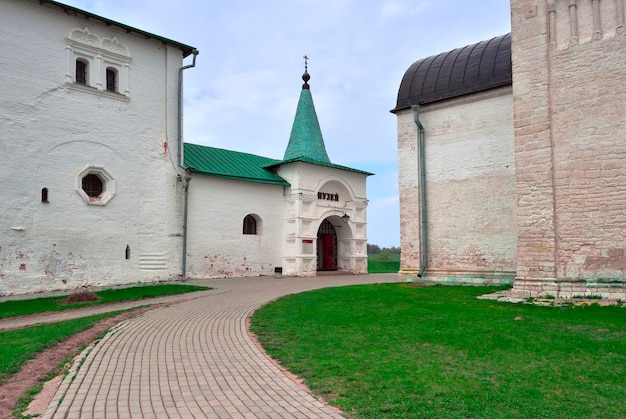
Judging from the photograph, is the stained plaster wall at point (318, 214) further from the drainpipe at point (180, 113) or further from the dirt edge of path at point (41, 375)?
the dirt edge of path at point (41, 375)

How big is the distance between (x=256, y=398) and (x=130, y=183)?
14.4 metres

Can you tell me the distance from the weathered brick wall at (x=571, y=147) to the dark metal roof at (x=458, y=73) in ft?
9.52

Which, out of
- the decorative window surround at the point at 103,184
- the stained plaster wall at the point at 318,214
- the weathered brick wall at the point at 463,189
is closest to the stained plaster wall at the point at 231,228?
the stained plaster wall at the point at 318,214

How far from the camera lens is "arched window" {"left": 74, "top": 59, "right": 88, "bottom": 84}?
16372 millimetres

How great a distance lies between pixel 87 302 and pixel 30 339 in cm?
511

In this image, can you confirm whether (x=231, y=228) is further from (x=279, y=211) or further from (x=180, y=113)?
(x=180, y=113)

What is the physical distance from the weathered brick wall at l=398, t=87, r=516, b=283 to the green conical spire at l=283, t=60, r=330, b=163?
974 cm

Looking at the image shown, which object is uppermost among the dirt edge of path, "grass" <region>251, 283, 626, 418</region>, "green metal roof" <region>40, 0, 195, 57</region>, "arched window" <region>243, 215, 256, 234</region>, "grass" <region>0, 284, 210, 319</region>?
"green metal roof" <region>40, 0, 195, 57</region>

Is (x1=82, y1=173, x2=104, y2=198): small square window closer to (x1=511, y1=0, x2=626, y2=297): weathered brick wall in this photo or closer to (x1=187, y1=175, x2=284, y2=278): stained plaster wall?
(x1=187, y1=175, x2=284, y2=278): stained plaster wall

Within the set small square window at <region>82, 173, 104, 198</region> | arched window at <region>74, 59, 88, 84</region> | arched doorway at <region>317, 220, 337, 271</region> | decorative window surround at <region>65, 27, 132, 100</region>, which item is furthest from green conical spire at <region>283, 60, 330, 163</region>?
arched window at <region>74, 59, 88, 84</region>

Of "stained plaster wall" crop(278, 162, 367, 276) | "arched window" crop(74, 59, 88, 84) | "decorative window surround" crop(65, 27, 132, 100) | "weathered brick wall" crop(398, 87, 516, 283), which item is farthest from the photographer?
"stained plaster wall" crop(278, 162, 367, 276)

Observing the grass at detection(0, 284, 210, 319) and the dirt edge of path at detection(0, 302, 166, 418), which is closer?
the dirt edge of path at detection(0, 302, 166, 418)

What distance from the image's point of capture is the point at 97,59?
54.3ft

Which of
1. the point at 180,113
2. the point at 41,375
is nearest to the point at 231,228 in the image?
the point at 180,113
